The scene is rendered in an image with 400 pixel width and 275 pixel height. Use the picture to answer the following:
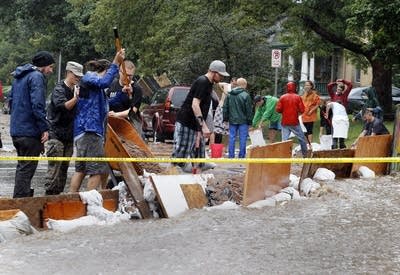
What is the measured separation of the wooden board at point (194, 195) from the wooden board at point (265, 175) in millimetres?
472

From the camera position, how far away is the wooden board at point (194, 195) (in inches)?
306

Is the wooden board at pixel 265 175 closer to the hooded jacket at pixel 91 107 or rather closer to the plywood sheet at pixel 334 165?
the plywood sheet at pixel 334 165

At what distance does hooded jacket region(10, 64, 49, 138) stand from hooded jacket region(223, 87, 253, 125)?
5.91 m

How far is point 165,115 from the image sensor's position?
18922 mm

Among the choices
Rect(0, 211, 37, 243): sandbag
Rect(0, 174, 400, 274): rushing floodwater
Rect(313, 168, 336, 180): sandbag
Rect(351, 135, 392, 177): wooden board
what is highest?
Rect(351, 135, 392, 177): wooden board

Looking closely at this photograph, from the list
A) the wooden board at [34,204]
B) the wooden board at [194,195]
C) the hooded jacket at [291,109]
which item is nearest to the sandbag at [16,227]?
the wooden board at [34,204]

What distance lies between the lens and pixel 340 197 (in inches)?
346

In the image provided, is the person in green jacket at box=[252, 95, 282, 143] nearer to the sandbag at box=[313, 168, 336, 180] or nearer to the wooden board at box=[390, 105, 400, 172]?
the wooden board at box=[390, 105, 400, 172]

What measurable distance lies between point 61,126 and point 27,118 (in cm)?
66

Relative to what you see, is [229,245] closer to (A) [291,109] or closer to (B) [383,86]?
(A) [291,109]

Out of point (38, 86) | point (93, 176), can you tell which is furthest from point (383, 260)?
point (38, 86)

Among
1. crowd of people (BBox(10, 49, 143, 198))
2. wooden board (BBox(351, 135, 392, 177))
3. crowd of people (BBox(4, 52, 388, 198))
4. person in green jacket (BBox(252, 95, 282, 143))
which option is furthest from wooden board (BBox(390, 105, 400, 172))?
crowd of people (BBox(10, 49, 143, 198))

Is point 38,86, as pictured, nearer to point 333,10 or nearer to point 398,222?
point 398,222

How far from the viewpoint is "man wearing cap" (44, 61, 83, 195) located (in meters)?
8.02
